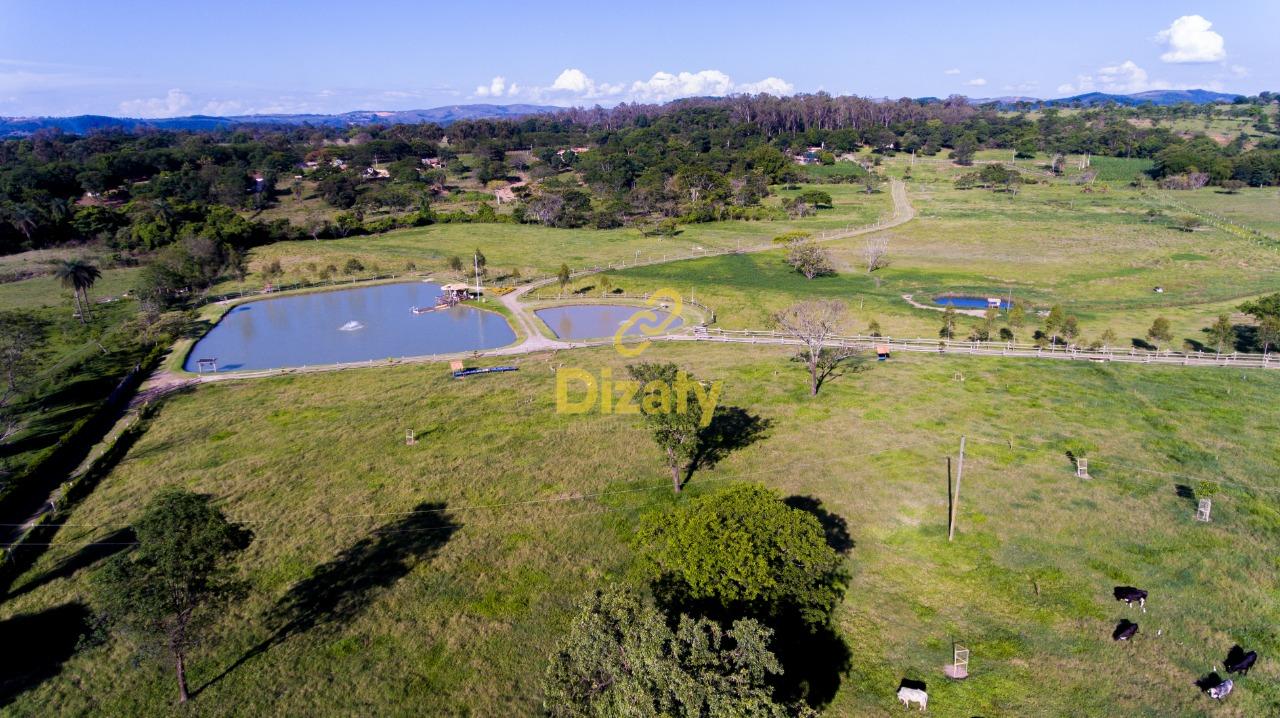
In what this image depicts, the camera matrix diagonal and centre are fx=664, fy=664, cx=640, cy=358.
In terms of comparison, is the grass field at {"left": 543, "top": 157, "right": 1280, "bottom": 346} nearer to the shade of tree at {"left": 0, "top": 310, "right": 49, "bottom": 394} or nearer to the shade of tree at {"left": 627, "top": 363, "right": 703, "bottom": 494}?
the shade of tree at {"left": 627, "top": 363, "right": 703, "bottom": 494}

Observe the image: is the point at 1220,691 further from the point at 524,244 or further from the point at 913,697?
the point at 524,244

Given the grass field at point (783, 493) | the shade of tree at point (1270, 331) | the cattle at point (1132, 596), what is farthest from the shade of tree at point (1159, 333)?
the cattle at point (1132, 596)

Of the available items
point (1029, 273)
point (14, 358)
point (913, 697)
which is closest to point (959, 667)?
point (913, 697)

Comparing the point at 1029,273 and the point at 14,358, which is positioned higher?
the point at 14,358

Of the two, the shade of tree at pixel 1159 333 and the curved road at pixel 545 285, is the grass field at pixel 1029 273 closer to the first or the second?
the shade of tree at pixel 1159 333

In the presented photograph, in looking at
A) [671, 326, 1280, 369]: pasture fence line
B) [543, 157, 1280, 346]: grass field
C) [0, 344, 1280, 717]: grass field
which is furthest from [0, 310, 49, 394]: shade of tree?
[543, 157, 1280, 346]: grass field
